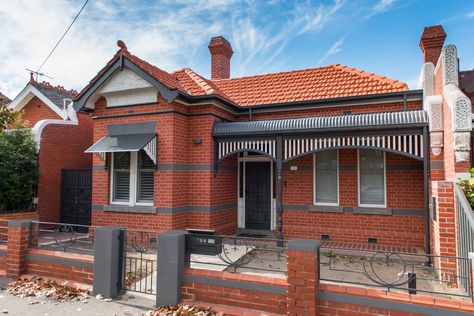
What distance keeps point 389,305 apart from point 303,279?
1.03m

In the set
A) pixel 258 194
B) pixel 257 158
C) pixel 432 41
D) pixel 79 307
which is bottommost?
pixel 79 307

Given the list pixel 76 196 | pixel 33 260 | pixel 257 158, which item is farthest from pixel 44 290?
pixel 257 158

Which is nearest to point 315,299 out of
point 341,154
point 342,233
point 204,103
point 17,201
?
point 342,233

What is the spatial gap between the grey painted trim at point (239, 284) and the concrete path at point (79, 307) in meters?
0.78

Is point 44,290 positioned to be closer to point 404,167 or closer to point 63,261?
point 63,261

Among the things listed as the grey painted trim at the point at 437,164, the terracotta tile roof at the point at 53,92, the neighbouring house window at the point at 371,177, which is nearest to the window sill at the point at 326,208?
the neighbouring house window at the point at 371,177

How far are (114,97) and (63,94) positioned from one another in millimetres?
6339

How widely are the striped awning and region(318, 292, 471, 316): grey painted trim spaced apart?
430 centimetres

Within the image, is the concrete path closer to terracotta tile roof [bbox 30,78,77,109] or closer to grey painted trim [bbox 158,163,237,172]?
grey painted trim [bbox 158,163,237,172]

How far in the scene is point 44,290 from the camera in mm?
5223

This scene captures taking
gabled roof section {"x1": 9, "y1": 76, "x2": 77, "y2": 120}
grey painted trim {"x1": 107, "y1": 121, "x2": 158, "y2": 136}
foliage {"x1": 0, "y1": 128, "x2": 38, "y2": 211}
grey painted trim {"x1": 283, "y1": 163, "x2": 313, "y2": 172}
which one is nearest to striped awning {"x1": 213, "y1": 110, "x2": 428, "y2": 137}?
grey painted trim {"x1": 283, "y1": 163, "x2": 313, "y2": 172}

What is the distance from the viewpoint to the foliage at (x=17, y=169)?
9586 mm

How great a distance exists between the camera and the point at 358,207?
8336 millimetres

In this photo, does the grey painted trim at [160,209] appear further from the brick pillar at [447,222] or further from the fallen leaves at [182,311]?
the brick pillar at [447,222]
